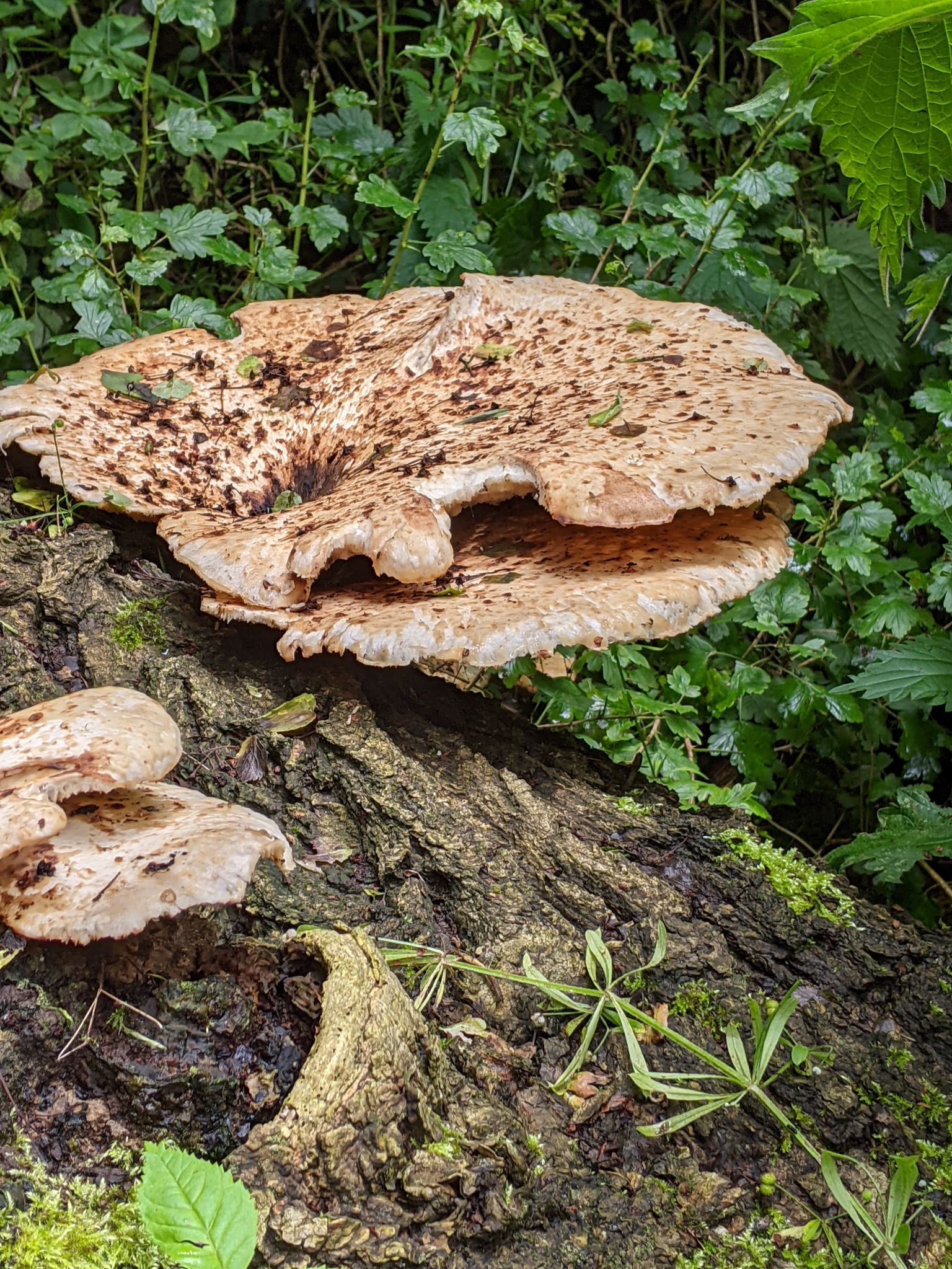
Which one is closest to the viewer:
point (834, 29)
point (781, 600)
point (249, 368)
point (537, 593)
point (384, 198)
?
point (834, 29)

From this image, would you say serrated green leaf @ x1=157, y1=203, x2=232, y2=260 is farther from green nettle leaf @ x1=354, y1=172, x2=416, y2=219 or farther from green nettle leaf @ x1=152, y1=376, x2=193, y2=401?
green nettle leaf @ x1=152, y1=376, x2=193, y2=401

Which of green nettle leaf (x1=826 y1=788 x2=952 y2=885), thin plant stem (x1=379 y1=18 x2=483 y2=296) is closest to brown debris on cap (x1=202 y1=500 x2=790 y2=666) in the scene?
green nettle leaf (x1=826 y1=788 x2=952 y2=885)

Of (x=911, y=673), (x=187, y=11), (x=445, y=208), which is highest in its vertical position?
(x=187, y=11)

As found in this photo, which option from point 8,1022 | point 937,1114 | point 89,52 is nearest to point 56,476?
point 8,1022

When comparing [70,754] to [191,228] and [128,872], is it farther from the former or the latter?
[191,228]

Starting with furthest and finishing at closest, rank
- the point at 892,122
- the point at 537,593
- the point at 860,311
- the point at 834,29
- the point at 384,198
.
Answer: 1. the point at 860,311
2. the point at 384,198
3. the point at 537,593
4. the point at 892,122
5. the point at 834,29

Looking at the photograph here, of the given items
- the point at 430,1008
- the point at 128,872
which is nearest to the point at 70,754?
the point at 128,872
